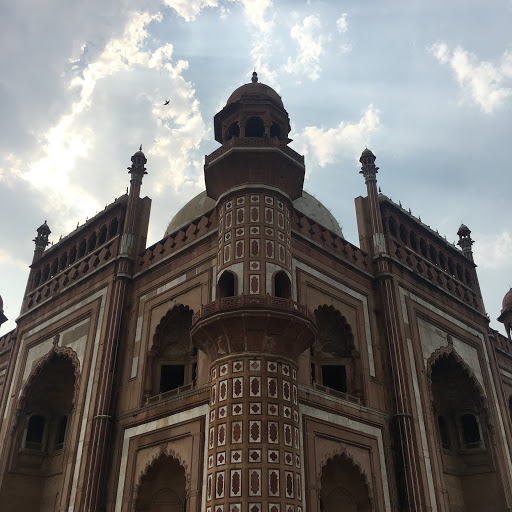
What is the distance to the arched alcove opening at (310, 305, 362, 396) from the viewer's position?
16.0 metres

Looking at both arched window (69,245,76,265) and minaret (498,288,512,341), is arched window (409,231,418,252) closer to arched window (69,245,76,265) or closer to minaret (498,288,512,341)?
minaret (498,288,512,341)

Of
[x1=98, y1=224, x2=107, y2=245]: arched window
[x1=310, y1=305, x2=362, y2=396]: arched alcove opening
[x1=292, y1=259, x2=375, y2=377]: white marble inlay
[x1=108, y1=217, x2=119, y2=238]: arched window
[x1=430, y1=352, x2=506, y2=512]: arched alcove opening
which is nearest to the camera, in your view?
[x1=310, y1=305, x2=362, y2=396]: arched alcove opening

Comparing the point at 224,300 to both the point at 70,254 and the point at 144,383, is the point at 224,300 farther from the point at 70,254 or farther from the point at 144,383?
the point at 70,254

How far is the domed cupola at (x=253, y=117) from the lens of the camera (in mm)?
17266

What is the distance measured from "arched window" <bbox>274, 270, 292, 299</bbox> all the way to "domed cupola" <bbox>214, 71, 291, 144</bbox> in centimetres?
458

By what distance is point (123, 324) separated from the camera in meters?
17.7

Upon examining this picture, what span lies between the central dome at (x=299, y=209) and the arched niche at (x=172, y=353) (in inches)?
236

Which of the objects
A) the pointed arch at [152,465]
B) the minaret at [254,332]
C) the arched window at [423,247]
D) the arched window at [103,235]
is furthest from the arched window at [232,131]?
the pointed arch at [152,465]

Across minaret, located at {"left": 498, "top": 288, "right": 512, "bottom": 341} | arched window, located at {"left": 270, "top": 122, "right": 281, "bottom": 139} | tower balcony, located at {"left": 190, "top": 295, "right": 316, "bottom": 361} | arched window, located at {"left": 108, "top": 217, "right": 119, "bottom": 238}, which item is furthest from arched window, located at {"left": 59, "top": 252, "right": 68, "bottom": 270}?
minaret, located at {"left": 498, "top": 288, "right": 512, "bottom": 341}

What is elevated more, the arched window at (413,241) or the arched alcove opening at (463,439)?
the arched window at (413,241)

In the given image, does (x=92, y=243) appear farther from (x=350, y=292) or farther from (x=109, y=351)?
(x=350, y=292)

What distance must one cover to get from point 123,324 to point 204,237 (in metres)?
3.69

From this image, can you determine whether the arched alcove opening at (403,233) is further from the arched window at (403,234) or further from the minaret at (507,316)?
the minaret at (507,316)

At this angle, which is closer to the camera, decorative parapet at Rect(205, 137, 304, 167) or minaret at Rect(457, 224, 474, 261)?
decorative parapet at Rect(205, 137, 304, 167)
